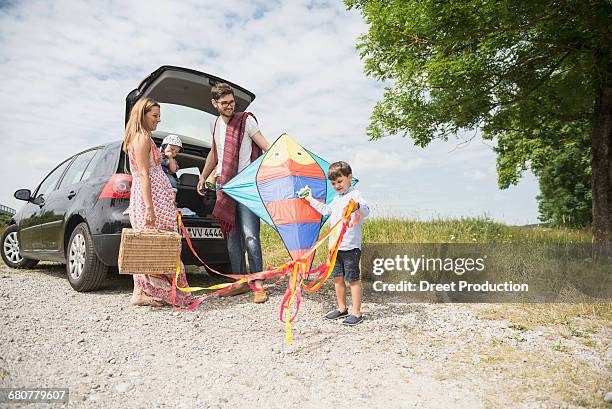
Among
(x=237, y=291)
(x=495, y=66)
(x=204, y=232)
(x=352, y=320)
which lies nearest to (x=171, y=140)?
(x=204, y=232)

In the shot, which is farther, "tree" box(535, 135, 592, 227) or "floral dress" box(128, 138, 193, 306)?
"tree" box(535, 135, 592, 227)

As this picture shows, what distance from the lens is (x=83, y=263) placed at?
510 centimetres

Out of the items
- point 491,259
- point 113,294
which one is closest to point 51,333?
point 113,294

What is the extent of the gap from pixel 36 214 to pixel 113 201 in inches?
98.9

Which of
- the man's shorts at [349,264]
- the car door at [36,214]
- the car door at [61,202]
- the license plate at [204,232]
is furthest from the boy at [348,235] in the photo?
the car door at [36,214]

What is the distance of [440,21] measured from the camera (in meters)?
7.48

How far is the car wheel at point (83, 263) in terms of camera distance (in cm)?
494

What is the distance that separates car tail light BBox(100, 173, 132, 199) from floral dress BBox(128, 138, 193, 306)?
0.24 m

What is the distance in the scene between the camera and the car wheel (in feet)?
16.2

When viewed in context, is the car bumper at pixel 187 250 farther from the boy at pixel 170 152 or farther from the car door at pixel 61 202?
the car door at pixel 61 202

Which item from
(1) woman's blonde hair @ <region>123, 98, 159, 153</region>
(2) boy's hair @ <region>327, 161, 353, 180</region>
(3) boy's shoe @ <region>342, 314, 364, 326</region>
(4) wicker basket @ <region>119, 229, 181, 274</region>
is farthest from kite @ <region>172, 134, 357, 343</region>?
(1) woman's blonde hair @ <region>123, 98, 159, 153</region>
